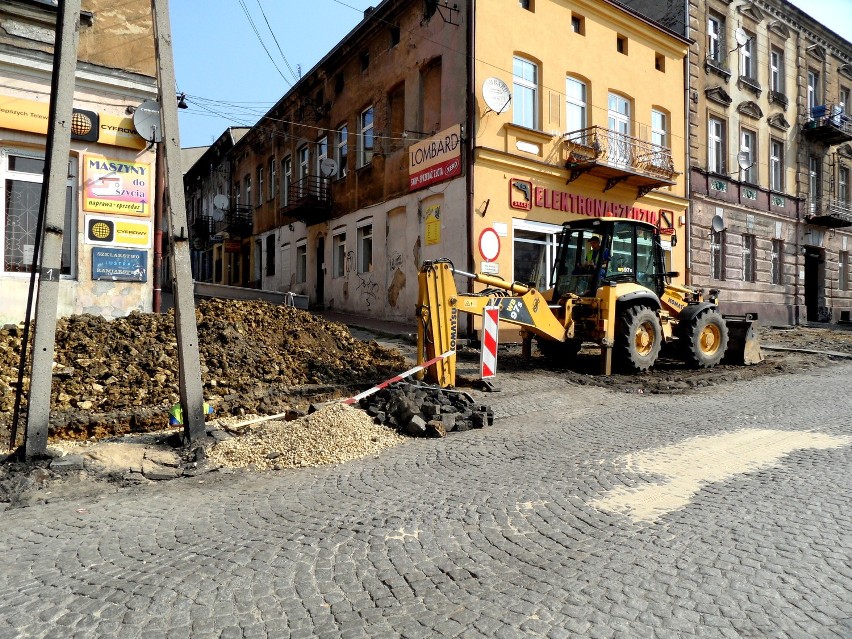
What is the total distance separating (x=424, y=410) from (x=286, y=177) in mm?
22352

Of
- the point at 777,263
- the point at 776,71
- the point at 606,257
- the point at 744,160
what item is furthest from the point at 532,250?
the point at 776,71

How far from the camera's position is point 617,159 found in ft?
58.0

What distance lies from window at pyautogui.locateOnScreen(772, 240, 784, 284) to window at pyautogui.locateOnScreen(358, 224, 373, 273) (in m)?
16.4

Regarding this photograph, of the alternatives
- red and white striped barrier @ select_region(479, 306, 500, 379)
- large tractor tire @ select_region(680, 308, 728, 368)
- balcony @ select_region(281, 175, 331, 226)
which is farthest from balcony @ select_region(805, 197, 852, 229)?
red and white striped barrier @ select_region(479, 306, 500, 379)

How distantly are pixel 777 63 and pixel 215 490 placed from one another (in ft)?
92.4

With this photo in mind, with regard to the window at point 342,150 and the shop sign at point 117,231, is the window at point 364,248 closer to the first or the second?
the window at point 342,150

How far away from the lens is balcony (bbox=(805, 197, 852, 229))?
83.8ft

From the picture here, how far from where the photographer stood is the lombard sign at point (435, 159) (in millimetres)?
15344

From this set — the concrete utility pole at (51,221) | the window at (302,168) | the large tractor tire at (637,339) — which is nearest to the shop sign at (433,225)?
the large tractor tire at (637,339)

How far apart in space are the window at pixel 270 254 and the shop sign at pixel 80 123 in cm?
1834

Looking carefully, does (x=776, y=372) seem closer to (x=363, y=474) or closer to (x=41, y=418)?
(x=363, y=474)

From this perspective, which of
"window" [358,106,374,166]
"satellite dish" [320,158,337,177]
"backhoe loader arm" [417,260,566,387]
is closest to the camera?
"backhoe loader arm" [417,260,566,387]

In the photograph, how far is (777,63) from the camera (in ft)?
81.3

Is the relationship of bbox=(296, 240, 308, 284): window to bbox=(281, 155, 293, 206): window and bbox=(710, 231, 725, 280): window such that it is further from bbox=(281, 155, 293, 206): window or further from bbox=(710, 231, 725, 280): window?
bbox=(710, 231, 725, 280): window
